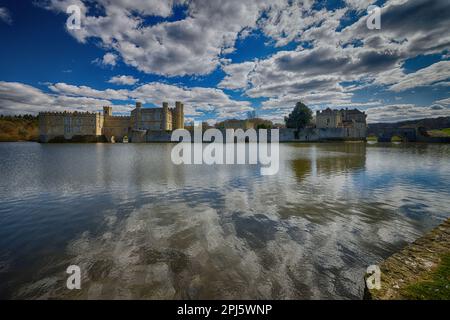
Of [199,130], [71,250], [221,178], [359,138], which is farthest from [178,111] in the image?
[71,250]

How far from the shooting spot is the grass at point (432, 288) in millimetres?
2502

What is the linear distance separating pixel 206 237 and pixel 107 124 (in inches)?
4072

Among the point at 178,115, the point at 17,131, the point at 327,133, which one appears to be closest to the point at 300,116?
the point at 327,133

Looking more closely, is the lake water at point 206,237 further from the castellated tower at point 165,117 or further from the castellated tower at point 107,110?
the castellated tower at point 107,110

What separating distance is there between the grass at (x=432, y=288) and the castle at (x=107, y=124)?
81.5m

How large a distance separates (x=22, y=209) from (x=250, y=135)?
78.0m

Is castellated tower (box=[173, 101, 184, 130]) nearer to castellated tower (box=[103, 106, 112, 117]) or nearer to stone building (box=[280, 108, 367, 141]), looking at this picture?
castellated tower (box=[103, 106, 112, 117])

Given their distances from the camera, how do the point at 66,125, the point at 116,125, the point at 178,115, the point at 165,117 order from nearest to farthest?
the point at 66,125, the point at 165,117, the point at 116,125, the point at 178,115

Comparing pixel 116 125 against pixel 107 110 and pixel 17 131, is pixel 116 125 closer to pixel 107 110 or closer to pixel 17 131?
pixel 107 110

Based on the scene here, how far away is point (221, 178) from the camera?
39.4 ft

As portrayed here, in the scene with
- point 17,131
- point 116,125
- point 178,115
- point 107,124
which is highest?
point 178,115

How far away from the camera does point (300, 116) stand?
74062mm

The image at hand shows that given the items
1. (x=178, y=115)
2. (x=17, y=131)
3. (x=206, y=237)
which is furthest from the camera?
(x=17, y=131)

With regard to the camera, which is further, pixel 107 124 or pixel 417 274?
pixel 107 124
